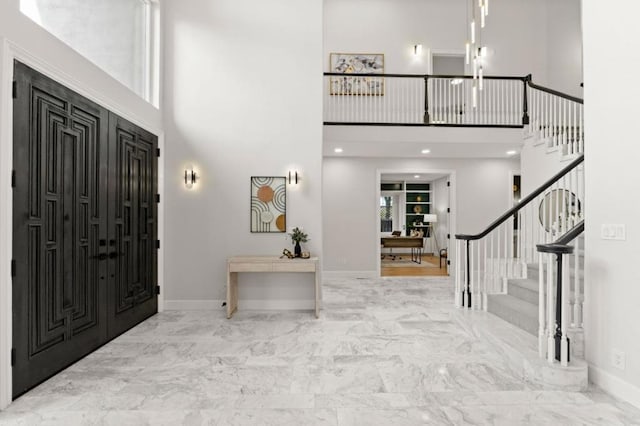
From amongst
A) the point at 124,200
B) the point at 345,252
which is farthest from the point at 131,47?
the point at 345,252

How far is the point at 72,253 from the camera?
3.35 metres

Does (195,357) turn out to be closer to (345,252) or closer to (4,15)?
(4,15)

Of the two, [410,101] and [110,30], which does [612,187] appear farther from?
[410,101]

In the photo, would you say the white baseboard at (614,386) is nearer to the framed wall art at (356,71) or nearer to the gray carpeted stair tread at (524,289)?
the gray carpeted stair tread at (524,289)

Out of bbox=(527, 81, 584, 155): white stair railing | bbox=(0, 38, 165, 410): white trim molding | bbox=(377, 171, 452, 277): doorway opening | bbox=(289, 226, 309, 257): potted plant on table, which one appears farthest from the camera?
bbox=(377, 171, 452, 277): doorway opening

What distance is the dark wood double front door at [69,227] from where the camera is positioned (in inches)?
110

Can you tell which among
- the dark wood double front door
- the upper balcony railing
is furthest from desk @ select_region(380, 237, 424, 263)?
the dark wood double front door

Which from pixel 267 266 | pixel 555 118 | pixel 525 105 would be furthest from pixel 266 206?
pixel 525 105

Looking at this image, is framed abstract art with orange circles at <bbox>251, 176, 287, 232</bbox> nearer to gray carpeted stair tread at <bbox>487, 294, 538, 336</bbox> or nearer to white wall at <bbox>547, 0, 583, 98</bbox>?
gray carpeted stair tread at <bbox>487, 294, 538, 336</bbox>

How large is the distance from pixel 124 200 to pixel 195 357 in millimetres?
1946

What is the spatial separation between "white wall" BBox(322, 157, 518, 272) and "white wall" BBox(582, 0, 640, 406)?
5.69 meters

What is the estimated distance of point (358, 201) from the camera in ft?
28.2

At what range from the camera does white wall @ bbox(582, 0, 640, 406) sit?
8.54 ft

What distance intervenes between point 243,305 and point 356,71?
19.1 ft
